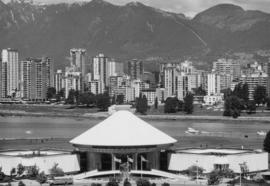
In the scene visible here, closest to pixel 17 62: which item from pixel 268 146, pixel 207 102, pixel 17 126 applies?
pixel 207 102

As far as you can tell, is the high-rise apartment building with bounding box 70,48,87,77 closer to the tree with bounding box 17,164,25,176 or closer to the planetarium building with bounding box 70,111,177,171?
the planetarium building with bounding box 70,111,177,171

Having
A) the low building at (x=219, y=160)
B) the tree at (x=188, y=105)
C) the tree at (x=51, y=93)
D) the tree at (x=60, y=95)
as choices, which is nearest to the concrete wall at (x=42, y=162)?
the low building at (x=219, y=160)

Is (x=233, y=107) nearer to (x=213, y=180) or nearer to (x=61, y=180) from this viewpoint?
(x=61, y=180)

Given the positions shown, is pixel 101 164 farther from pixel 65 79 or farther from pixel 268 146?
pixel 65 79

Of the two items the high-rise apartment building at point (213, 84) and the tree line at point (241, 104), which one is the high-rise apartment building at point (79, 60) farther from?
the tree line at point (241, 104)

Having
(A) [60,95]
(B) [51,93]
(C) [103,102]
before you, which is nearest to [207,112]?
(C) [103,102]
